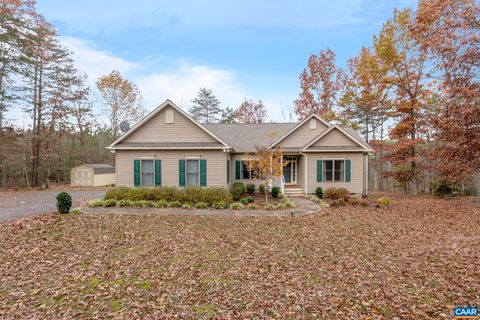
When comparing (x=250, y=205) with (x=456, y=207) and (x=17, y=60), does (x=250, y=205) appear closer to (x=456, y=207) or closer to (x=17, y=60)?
(x=456, y=207)

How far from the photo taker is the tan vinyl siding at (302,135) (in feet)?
56.3

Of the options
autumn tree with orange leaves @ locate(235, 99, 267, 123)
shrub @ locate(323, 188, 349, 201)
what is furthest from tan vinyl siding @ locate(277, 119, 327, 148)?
autumn tree with orange leaves @ locate(235, 99, 267, 123)

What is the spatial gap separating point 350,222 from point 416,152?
13.5m

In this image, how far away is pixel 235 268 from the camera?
5496mm

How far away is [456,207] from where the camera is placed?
12.9m

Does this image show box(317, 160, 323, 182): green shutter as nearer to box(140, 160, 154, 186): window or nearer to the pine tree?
box(140, 160, 154, 186): window

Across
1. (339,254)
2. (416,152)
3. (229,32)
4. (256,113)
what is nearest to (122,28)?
(229,32)

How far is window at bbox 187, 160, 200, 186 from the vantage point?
47.4 feet

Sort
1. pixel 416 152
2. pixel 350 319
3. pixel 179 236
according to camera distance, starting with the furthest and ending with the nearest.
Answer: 1. pixel 416 152
2. pixel 179 236
3. pixel 350 319

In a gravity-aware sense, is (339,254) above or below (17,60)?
below

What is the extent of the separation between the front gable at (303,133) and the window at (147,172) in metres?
8.63

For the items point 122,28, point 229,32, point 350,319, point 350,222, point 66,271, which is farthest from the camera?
point 229,32

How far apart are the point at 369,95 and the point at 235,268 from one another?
71.6 feet

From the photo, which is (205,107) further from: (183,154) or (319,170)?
(319,170)
